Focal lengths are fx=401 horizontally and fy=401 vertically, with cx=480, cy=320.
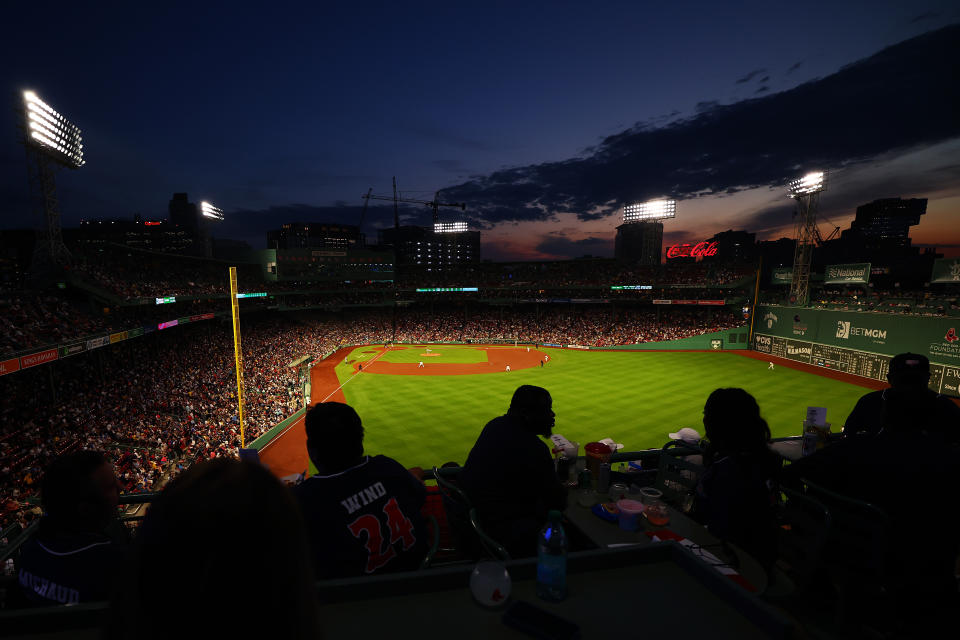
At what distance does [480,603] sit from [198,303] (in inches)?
1739

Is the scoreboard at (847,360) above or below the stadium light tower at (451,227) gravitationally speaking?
below

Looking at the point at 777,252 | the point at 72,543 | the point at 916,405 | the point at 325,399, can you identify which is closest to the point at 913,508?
the point at 916,405

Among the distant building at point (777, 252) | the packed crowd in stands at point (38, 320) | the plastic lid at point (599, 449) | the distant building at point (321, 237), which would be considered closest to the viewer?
the plastic lid at point (599, 449)

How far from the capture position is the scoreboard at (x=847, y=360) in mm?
25672

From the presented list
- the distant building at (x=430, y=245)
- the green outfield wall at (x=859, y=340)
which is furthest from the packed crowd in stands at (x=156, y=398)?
the distant building at (x=430, y=245)

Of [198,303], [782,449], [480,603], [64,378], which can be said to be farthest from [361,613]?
[198,303]

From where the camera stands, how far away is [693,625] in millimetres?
2068

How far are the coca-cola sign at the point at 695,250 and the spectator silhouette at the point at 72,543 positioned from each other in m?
59.4

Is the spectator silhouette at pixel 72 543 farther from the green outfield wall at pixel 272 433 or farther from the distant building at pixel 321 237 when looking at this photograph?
the distant building at pixel 321 237

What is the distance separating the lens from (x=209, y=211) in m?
40.9

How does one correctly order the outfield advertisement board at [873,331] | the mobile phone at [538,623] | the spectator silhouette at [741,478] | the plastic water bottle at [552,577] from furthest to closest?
the outfield advertisement board at [873,331] < the spectator silhouette at [741,478] < the plastic water bottle at [552,577] < the mobile phone at [538,623]

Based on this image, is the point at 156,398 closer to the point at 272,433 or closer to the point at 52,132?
the point at 272,433

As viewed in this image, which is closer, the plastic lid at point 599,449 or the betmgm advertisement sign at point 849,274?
the plastic lid at point 599,449

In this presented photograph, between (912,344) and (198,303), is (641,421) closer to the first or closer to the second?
(912,344)
